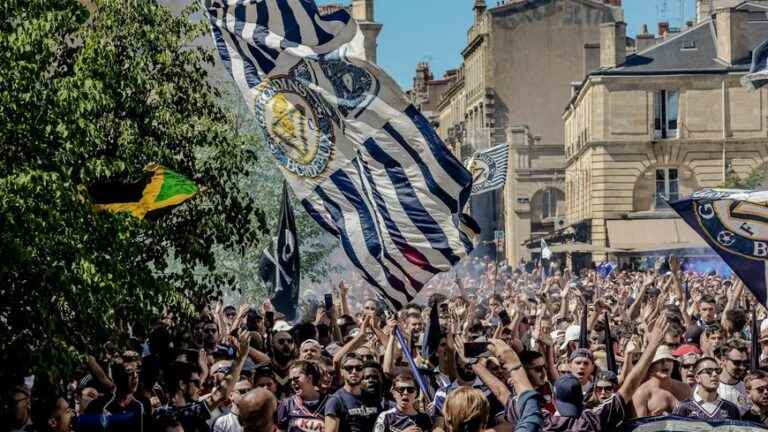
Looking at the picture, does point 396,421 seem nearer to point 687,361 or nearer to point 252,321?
point 687,361

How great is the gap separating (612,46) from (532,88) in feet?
63.4

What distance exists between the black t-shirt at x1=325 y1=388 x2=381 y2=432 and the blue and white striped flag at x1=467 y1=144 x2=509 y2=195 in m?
19.8

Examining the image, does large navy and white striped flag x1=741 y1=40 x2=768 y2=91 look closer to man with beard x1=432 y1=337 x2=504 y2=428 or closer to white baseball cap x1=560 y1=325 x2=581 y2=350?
white baseball cap x1=560 y1=325 x2=581 y2=350

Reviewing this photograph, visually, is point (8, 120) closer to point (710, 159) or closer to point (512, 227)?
point (710, 159)

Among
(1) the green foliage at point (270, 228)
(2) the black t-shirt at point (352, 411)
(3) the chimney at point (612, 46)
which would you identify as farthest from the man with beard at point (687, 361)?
(3) the chimney at point (612, 46)

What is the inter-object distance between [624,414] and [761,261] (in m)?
3.57

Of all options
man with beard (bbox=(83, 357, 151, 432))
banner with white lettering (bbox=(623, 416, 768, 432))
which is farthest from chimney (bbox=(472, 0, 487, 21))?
banner with white lettering (bbox=(623, 416, 768, 432))

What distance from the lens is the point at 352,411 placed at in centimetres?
985

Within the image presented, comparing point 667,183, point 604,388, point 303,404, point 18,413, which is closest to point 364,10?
point 667,183

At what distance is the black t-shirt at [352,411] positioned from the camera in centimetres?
976

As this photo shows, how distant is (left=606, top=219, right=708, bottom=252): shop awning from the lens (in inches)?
2411

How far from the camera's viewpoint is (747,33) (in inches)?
2601

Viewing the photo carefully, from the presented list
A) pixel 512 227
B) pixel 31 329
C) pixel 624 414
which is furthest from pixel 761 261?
pixel 512 227

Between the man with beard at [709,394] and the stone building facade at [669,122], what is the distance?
55.0 m
